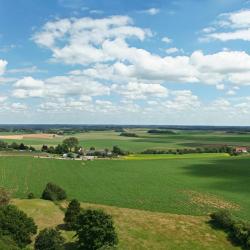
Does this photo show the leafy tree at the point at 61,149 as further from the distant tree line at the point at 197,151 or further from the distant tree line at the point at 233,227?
the distant tree line at the point at 233,227

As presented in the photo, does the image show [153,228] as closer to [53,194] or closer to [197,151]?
[53,194]

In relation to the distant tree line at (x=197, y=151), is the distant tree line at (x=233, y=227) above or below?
below

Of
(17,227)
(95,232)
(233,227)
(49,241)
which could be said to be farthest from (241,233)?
(17,227)

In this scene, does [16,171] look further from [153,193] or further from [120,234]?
[120,234]

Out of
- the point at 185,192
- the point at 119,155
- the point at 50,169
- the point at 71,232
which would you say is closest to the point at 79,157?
the point at 119,155

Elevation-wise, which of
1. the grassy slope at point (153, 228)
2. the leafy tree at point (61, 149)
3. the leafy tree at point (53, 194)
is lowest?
the grassy slope at point (153, 228)

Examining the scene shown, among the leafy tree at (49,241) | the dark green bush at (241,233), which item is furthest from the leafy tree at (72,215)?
the dark green bush at (241,233)

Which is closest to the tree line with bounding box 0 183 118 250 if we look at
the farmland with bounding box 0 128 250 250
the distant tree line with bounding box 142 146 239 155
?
the farmland with bounding box 0 128 250 250
